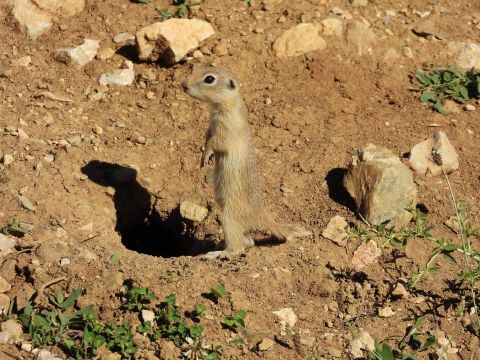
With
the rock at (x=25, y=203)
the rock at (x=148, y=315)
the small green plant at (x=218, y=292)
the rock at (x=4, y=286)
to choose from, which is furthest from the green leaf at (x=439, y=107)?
the rock at (x=4, y=286)

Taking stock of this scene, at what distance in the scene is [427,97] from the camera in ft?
23.6

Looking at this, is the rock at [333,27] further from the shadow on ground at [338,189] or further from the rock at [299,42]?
the shadow on ground at [338,189]

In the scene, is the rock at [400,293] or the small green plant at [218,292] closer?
the small green plant at [218,292]

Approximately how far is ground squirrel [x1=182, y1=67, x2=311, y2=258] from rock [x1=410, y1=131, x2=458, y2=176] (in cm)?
130

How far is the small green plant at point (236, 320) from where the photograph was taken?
4852 mm

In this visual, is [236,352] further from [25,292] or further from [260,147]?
[260,147]

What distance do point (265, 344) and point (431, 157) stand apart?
8.55 ft

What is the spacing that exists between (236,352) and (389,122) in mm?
3216

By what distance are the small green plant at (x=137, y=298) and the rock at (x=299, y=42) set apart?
352cm

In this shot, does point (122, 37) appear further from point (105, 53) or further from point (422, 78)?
point (422, 78)

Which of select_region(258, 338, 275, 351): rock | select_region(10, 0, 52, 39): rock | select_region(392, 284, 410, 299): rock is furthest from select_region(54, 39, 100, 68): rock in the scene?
select_region(392, 284, 410, 299): rock

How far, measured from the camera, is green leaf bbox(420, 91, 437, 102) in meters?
7.20

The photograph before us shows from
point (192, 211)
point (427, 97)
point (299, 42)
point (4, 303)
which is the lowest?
point (192, 211)

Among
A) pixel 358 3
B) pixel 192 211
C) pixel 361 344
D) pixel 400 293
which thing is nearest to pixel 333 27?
pixel 358 3
